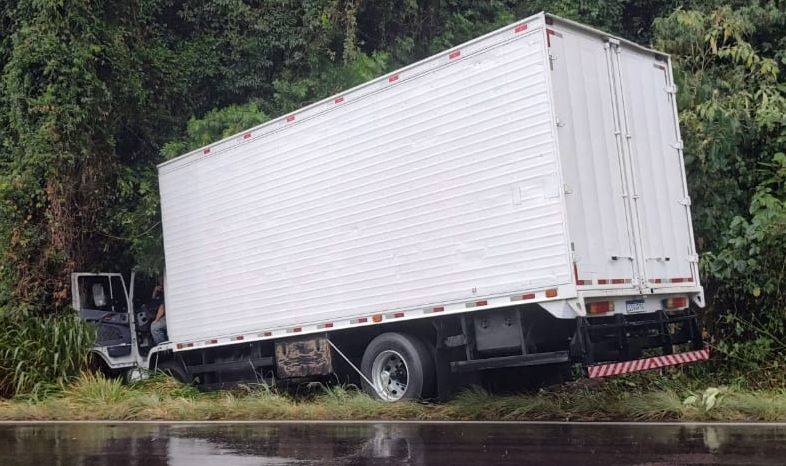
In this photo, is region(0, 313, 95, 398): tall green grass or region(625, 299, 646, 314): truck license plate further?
region(0, 313, 95, 398): tall green grass

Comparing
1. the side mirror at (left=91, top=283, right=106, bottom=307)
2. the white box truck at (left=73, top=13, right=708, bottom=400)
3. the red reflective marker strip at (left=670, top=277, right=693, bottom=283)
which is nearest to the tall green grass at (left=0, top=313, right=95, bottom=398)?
the side mirror at (left=91, top=283, right=106, bottom=307)

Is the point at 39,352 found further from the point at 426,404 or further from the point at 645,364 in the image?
the point at 645,364

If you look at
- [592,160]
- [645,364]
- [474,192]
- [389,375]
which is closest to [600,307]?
[645,364]

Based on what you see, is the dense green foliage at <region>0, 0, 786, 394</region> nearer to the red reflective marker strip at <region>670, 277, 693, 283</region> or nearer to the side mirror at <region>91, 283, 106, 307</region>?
the side mirror at <region>91, 283, 106, 307</region>

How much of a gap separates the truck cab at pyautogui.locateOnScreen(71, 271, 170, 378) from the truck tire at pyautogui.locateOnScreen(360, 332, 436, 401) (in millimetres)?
4869

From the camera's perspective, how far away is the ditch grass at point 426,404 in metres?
9.54

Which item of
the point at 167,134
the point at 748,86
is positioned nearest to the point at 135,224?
the point at 167,134

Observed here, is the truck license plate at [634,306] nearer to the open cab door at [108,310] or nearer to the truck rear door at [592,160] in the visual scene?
the truck rear door at [592,160]

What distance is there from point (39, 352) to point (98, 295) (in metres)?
1.86

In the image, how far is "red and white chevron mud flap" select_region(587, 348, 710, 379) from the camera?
31.4 feet

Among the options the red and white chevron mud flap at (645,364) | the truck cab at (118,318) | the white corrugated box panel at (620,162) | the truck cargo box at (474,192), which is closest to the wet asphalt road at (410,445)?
the red and white chevron mud flap at (645,364)

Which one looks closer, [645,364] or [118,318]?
[645,364]

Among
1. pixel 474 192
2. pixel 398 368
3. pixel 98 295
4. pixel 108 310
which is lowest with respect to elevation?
pixel 398 368

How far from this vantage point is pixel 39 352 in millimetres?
14094
